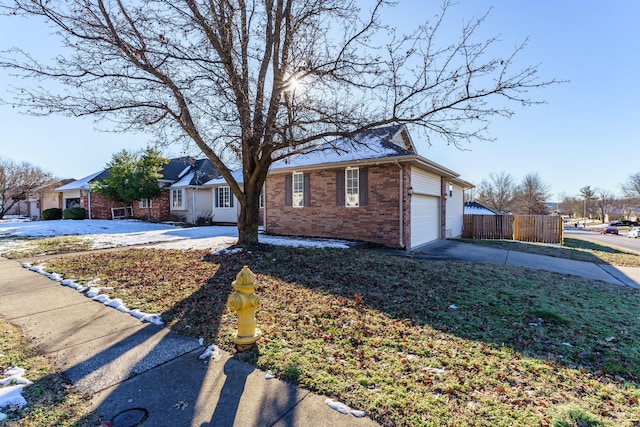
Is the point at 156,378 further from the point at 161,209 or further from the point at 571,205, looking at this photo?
the point at 571,205

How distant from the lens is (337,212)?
488 inches

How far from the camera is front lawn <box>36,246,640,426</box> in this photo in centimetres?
278

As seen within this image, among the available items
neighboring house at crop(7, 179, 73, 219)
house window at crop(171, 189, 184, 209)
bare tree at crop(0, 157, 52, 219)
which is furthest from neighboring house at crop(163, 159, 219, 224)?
bare tree at crop(0, 157, 52, 219)

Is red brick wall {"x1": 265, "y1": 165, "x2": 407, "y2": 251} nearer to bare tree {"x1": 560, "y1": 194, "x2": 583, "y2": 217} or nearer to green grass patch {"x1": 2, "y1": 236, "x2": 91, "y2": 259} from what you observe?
green grass patch {"x1": 2, "y1": 236, "x2": 91, "y2": 259}

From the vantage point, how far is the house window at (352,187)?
39.0ft

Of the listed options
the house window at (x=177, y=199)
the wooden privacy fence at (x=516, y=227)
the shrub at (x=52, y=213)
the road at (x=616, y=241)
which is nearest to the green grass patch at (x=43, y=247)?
the house window at (x=177, y=199)

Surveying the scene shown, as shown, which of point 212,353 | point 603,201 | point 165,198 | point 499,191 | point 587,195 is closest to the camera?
point 212,353

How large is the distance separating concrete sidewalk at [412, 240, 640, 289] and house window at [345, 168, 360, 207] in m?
2.77

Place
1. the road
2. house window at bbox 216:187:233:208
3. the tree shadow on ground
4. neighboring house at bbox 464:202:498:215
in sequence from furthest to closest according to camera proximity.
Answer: neighboring house at bbox 464:202:498:215 < the road < house window at bbox 216:187:233:208 < the tree shadow on ground

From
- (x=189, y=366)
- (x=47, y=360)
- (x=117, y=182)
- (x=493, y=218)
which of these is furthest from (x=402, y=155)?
(x=117, y=182)

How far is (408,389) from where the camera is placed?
290cm

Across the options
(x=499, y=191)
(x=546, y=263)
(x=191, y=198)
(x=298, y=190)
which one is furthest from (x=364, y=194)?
(x=499, y=191)

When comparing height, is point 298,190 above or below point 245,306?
above

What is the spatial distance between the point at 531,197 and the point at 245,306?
53.1m
